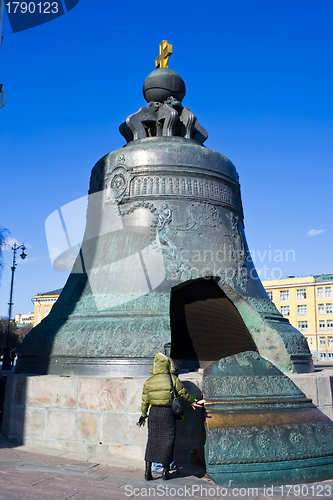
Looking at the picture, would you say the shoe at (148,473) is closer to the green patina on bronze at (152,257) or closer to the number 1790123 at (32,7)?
the green patina on bronze at (152,257)

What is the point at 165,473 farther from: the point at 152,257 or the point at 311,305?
the point at 311,305

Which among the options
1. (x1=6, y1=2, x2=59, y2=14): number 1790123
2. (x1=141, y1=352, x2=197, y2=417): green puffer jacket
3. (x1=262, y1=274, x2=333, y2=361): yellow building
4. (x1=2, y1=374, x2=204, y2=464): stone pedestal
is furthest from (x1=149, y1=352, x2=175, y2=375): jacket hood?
(x1=262, y1=274, x2=333, y2=361): yellow building

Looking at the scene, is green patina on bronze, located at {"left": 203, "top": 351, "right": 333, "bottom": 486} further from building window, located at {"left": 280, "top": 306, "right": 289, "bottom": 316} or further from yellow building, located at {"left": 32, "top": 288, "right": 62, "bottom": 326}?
yellow building, located at {"left": 32, "top": 288, "right": 62, "bottom": 326}

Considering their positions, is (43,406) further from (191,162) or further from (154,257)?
(191,162)

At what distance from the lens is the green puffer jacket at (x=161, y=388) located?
407 cm

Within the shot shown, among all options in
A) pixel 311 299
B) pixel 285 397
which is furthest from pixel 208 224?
pixel 311 299

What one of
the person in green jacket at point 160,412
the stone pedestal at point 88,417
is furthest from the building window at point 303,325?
the person in green jacket at point 160,412

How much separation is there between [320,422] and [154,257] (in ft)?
9.07

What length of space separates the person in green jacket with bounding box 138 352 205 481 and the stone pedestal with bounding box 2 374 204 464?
0.38m

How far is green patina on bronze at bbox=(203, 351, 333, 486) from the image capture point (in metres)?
3.81

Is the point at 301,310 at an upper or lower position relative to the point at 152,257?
upper

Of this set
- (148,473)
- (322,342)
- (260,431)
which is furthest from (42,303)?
(260,431)

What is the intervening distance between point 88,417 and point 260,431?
70.5 inches

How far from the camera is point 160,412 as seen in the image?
13.4 feet
